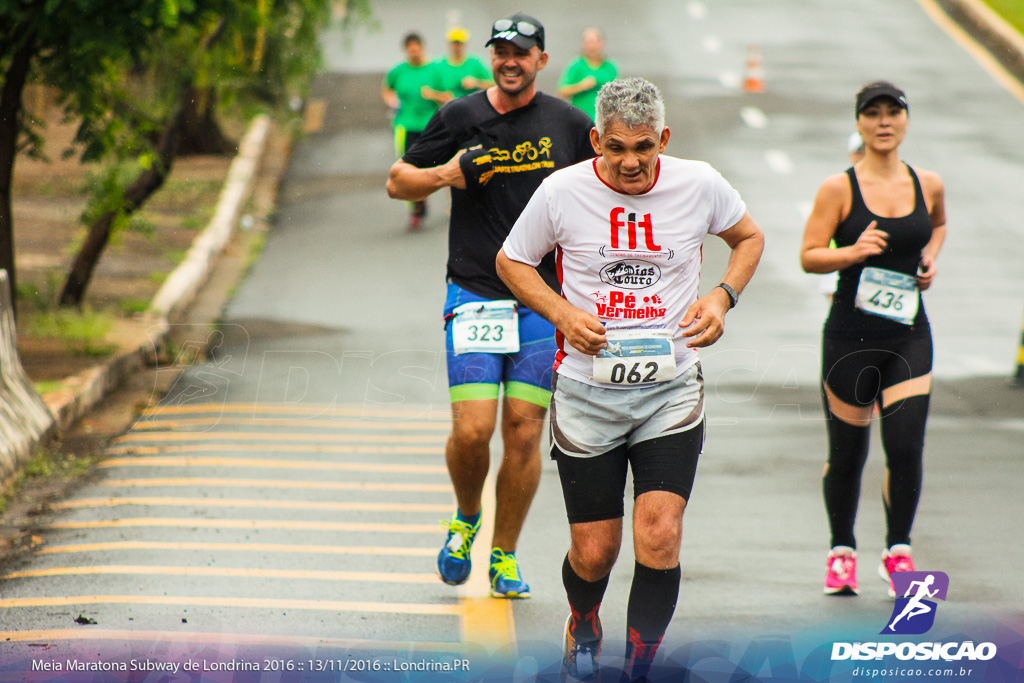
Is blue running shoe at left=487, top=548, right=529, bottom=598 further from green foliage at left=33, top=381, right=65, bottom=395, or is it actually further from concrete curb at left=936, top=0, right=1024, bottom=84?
concrete curb at left=936, top=0, right=1024, bottom=84

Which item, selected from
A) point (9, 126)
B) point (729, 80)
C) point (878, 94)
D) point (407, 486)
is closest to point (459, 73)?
point (9, 126)

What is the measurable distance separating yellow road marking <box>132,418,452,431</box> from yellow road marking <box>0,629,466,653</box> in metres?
3.87

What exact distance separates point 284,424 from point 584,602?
478cm

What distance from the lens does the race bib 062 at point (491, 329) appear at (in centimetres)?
525

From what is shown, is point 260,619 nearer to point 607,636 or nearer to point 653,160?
point 607,636

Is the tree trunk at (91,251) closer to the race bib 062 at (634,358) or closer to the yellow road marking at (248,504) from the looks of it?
the yellow road marking at (248,504)

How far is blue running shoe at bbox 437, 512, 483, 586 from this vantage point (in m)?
5.55

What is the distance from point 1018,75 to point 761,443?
1710cm

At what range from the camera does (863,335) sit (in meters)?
5.56

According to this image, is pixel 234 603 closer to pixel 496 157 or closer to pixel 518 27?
pixel 496 157

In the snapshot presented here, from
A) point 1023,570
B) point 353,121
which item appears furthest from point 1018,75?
point 1023,570

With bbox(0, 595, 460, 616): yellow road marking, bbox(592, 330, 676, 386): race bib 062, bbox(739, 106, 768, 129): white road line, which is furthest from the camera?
bbox(739, 106, 768, 129): white road line

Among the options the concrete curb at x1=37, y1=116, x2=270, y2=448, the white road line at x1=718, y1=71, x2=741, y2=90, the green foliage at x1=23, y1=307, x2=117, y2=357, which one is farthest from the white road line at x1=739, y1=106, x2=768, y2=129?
the green foliage at x1=23, y1=307, x2=117, y2=357

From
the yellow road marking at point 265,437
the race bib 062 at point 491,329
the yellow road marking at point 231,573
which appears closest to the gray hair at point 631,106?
the race bib 062 at point 491,329
